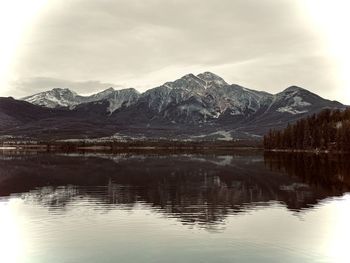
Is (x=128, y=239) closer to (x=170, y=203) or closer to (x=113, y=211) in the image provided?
(x=113, y=211)

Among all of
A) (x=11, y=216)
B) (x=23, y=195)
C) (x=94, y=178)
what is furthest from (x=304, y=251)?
(x=94, y=178)

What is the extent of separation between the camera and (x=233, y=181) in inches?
4077

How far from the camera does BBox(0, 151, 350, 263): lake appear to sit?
1604 inches

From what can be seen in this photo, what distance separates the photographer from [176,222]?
178 ft

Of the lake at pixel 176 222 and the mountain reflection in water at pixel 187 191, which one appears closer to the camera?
the lake at pixel 176 222

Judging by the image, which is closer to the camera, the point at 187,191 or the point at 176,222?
the point at 176,222

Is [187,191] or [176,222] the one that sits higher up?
[187,191]

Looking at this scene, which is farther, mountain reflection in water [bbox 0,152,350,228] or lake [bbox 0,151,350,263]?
mountain reflection in water [bbox 0,152,350,228]

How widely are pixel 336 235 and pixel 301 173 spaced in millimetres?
74692

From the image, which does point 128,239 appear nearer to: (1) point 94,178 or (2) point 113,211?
(2) point 113,211

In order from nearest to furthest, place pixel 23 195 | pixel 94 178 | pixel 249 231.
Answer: pixel 249 231, pixel 23 195, pixel 94 178

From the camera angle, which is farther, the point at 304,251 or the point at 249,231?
the point at 249,231

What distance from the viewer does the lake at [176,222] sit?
40750 millimetres

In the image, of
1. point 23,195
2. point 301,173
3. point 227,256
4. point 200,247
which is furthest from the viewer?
point 301,173
